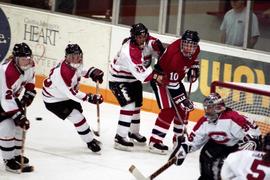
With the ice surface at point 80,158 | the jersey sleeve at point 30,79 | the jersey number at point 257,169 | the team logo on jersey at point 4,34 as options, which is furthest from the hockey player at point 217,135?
the team logo on jersey at point 4,34

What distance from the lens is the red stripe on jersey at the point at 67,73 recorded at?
664cm

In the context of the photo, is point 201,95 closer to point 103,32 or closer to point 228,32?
point 228,32

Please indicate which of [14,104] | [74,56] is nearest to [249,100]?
[74,56]

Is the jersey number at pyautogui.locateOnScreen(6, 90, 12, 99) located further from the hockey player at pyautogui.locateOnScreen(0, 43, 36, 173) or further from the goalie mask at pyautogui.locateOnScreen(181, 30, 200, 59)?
the goalie mask at pyautogui.locateOnScreen(181, 30, 200, 59)

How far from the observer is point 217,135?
5430mm

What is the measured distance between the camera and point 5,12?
944 centimetres

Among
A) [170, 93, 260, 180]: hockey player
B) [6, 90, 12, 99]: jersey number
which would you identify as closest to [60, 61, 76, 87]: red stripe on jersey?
[6, 90, 12, 99]: jersey number

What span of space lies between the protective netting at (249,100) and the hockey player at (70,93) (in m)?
1.13

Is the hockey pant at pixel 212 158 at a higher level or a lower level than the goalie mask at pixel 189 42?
lower

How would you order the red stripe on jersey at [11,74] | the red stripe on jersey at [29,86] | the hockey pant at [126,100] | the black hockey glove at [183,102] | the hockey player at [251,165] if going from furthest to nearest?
the hockey pant at [126,100] → the black hockey glove at [183,102] → the red stripe on jersey at [29,86] → the red stripe on jersey at [11,74] → the hockey player at [251,165]

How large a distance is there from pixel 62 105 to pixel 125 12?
239 cm

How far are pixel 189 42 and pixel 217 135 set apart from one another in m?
1.48

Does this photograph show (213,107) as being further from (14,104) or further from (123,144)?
(123,144)

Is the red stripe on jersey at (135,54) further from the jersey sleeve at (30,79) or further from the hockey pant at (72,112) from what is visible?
the jersey sleeve at (30,79)
